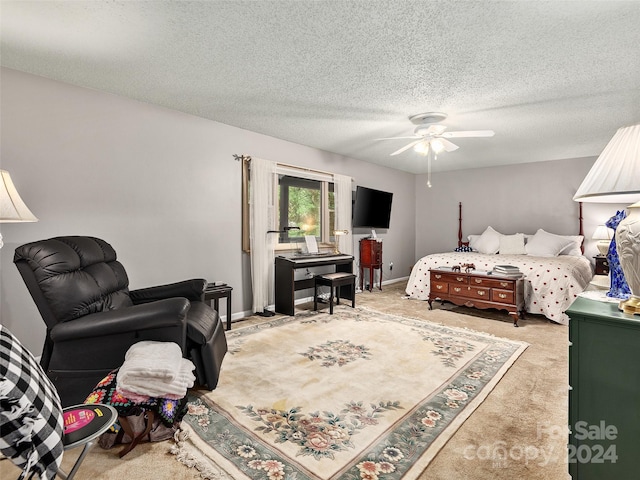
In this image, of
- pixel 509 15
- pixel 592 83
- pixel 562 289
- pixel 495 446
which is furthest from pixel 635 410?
pixel 562 289

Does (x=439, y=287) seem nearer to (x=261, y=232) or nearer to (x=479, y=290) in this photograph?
(x=479, y=290)

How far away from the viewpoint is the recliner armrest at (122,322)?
1927 mm

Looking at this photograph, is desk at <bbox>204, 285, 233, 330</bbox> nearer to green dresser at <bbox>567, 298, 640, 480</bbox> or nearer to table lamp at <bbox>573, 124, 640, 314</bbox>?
green dresser at <bbox>567, 298, 640, 480</bbox>

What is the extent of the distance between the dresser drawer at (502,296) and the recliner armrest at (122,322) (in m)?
3.79

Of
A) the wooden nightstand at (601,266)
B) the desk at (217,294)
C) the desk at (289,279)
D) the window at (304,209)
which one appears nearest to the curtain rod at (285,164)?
the window at (304,209)

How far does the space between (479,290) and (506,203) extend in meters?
3.05

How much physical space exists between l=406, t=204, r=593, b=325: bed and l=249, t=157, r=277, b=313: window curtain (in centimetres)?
246

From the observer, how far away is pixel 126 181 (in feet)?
10.8

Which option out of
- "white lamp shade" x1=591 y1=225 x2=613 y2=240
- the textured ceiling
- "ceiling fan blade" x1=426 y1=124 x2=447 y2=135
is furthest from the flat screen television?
"white lamp shade" x1=591 y1=225 x2=613 y2=240

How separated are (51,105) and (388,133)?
363 cm

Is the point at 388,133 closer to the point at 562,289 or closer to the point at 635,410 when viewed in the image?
the point at 562,289

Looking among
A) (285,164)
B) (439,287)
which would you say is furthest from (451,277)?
(285,164)

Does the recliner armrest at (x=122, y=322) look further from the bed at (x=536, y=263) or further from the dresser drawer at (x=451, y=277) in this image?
the bed at (x=536, y=263)

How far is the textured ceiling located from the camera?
1.97 metres
